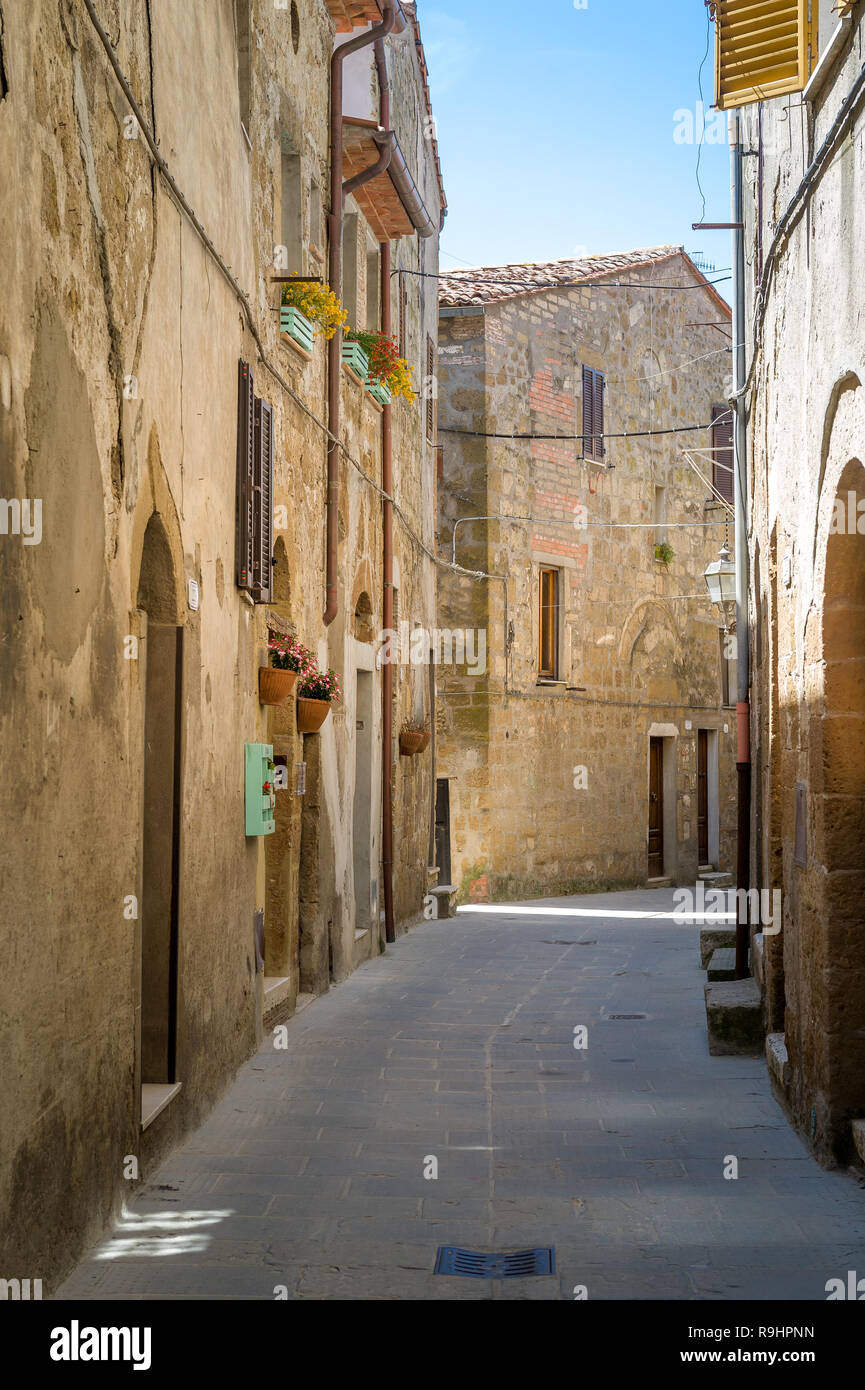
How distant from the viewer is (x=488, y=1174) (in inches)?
228

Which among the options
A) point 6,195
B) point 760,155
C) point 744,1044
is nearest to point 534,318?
point 760,155

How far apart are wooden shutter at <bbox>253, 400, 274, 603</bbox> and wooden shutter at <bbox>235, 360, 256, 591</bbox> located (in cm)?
13

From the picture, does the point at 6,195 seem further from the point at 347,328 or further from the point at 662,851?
the point at 662,851

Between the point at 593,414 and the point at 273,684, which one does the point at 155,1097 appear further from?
the point at 593,414

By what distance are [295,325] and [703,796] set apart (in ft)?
56.2

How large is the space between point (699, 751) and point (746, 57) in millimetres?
18544

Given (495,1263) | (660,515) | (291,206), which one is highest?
(291,206)

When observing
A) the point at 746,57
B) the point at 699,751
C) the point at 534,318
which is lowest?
the point at 699,751

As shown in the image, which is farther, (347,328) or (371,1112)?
(347,328)

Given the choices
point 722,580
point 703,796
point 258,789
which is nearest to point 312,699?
point 258,789

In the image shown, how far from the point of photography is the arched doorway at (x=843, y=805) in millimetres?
5594

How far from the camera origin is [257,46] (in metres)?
8.44

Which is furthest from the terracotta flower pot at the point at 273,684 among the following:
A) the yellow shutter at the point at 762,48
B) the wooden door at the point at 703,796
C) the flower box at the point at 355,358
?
the wooden door at the point at 703,796

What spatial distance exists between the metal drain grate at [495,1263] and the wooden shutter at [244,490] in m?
3.94
